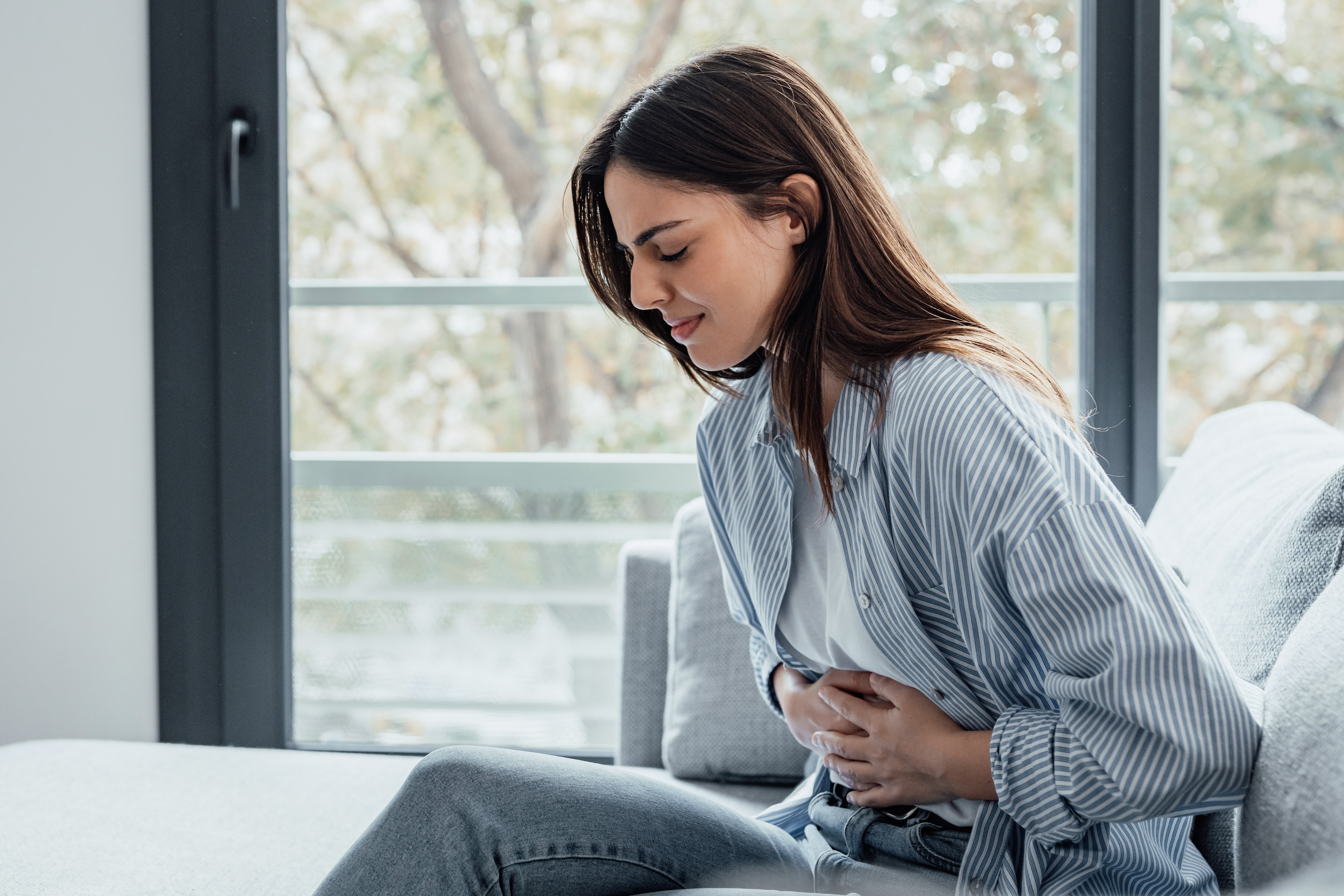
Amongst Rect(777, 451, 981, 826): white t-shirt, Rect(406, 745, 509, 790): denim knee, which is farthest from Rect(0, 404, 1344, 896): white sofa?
Rect(777, 451, 981, 826): white t-shirt

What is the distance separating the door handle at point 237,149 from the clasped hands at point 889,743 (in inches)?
54.1

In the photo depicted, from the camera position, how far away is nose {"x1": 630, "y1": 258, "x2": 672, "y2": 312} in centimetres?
102

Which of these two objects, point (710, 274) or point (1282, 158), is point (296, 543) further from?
point (1282, 158)

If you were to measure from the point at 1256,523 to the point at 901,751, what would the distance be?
497 millimetres

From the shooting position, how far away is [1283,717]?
79 cm

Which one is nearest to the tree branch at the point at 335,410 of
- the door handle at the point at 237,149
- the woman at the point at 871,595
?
the door handle at the point at 237,149

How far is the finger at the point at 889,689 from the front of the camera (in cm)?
95

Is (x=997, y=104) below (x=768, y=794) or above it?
above

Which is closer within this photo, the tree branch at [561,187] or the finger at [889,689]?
the finger at [889,689]

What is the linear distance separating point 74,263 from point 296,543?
65cm

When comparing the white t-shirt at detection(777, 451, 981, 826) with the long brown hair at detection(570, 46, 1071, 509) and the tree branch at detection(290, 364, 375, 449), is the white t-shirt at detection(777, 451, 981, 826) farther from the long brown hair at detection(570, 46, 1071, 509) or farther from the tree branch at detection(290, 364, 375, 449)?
the tree branch at detection(290, 364, 375, 449)

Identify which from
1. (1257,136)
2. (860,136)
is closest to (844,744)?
(860,136)

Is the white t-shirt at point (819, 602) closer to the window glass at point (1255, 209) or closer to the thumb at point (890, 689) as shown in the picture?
the thumb at point (890, 689)

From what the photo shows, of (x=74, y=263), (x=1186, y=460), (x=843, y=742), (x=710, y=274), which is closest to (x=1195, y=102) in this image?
(x=1186, y=460)
